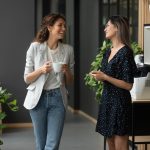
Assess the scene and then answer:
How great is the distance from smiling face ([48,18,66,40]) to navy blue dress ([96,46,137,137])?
402 mm

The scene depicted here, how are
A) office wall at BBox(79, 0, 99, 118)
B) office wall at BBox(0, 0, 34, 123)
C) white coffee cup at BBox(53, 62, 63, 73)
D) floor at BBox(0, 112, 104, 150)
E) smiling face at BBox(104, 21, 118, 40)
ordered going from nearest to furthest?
white coffee cup at BBox(53, 62, 63, 73) < smiling face at BBox(104, 21, 118, 40) < floor at BBox(0, 112, 104, 150) < office wall at BBox(0, 0, 34, 123) < office wall at BBox(79, 0, 99, 118)

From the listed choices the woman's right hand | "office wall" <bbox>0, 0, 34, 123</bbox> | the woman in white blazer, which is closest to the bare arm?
the woman in white blazer

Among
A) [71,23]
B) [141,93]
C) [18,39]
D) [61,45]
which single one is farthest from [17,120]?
[61,45]

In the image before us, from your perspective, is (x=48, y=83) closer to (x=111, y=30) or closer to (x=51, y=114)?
(x=51, y=114)

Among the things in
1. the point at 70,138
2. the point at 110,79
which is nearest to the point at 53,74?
the point at 110,79

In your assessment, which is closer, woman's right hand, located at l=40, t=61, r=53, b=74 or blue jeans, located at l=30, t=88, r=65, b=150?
woman's right hand, located at l=40, t=61, r=53, b=74

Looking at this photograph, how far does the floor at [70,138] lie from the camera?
19.6 feet

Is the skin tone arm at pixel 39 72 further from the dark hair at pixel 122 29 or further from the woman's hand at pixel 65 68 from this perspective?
the dark hair at pixel 122 29

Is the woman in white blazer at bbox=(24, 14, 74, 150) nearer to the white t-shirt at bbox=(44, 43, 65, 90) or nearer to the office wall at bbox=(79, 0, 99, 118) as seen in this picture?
the white t-shirt at bbox=(44, 43, 65, 90)

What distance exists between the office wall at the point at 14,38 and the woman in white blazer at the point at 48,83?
4229mm

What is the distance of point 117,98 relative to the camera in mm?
3352

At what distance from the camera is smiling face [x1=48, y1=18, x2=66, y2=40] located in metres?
3.36

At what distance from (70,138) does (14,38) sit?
2.05 metres

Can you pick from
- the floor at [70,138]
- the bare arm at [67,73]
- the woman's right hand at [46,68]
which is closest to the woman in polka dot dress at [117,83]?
the bare arm at [67,73]
